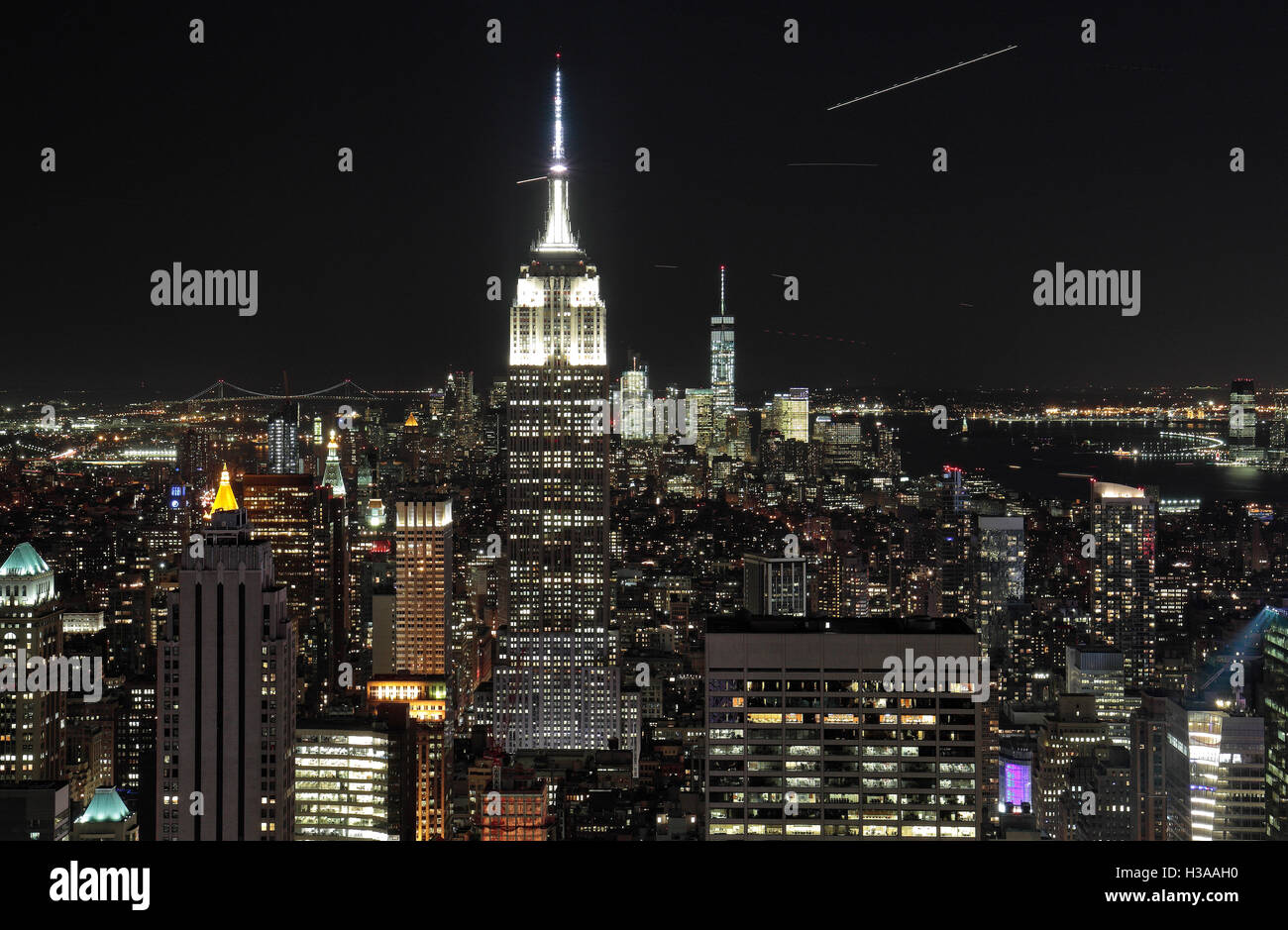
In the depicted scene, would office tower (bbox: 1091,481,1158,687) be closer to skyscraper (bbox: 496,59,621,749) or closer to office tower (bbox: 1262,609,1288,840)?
office tower (bbox: 1262,609,1288,840)

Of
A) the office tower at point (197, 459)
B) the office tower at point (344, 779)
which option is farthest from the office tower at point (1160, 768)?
the office tower at point (197, 459)

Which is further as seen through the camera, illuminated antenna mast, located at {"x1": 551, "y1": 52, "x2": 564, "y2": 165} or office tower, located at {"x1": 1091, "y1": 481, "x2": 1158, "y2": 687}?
office tower, located at {"x1": 1091, "y1": 481, "x2": 1158, "y2": 687}

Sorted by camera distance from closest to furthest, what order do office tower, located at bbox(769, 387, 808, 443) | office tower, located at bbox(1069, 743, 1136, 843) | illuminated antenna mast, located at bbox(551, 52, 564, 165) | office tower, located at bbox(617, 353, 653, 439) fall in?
illuminated antenna mast, located at bbox(551, 52, 564, 165)
office tower, located at bbox(769, 387, 808, 443)
office tower, located at bbox(1069, 743, 1136, 843)
office tower, located at bbox(617, 353, 653, 439)

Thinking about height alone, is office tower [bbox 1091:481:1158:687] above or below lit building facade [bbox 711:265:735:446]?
below

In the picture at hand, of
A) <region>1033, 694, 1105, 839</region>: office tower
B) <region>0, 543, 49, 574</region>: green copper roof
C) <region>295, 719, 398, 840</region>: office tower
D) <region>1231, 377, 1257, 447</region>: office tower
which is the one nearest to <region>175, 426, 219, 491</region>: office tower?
<region>0, 543, 49, 574</region>: green copper roof

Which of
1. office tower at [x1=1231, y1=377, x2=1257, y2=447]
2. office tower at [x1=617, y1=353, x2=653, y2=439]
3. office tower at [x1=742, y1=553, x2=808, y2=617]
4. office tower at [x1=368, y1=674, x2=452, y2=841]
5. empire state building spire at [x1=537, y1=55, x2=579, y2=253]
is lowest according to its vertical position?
office tower at [x1=368, y1=674, x2=452, y2=841]

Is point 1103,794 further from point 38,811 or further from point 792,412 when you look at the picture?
point 38,811
